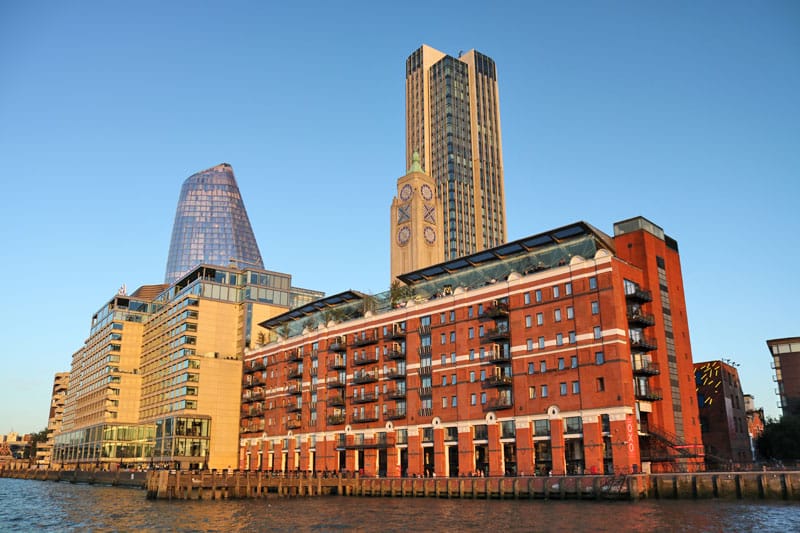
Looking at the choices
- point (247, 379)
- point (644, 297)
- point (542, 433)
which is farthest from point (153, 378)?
point (644, 297)

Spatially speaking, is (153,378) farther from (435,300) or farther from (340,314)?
(435,300)

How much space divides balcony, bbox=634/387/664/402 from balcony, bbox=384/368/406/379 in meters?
34.1

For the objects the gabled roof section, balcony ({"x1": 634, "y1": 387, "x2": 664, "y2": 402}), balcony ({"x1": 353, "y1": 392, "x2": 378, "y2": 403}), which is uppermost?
the gabled roof section

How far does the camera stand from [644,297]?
79438 millimetres

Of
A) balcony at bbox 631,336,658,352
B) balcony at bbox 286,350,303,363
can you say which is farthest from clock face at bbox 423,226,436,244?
balcony at bbox 631,336,658,352

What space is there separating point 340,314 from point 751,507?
247 feet

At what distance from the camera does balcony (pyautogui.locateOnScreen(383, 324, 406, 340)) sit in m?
101

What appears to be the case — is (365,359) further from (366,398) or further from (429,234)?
(429,234)

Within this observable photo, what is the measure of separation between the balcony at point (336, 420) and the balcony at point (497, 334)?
3201 centimetres

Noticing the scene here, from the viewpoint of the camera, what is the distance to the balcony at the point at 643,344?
77.7m

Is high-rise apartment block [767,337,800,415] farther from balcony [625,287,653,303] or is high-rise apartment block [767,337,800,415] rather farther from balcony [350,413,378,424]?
balcony [350,413,378,424]

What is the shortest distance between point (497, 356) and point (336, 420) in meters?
33.9

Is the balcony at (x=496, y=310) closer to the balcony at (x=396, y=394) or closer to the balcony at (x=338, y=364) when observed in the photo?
the balcony at (x=396, y=394)

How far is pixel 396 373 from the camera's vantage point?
101 metres
